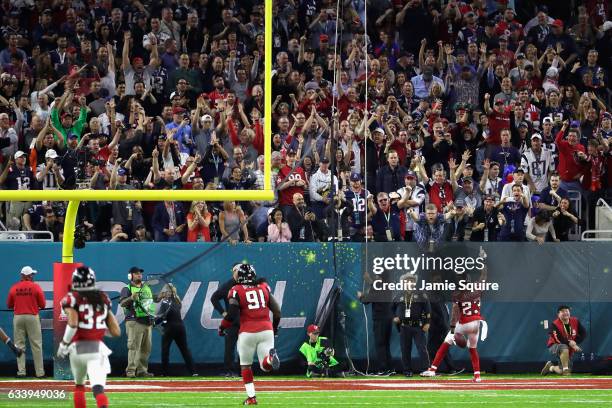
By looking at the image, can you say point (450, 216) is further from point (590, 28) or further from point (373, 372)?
point (590, 28)

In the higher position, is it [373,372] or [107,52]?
[107,52]

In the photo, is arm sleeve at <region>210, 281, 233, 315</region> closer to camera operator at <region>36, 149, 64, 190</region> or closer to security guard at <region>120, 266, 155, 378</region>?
security guard at <region>120, 266, 155, 378</region>

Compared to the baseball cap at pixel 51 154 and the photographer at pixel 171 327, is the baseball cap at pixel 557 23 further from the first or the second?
the baseball cap at pixel 51 154

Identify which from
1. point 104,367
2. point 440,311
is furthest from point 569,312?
point 104,367

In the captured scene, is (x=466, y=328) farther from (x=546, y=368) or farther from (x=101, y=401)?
(x=101, y=401)

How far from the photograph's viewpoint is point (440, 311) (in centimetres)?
1883

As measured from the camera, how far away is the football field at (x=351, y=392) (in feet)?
46.6

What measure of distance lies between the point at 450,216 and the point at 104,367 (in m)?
7.76

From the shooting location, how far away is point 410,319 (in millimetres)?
18406

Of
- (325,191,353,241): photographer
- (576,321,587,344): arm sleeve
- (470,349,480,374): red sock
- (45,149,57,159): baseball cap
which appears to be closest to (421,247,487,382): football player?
(470,349,480,374): red sock

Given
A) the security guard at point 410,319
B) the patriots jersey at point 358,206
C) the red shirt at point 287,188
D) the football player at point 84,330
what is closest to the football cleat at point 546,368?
the security guard at point 410,319

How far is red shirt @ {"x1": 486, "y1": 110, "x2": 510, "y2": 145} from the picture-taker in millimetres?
19969

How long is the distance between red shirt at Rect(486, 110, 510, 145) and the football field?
360 cm

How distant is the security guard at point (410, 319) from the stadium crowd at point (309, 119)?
761mm
